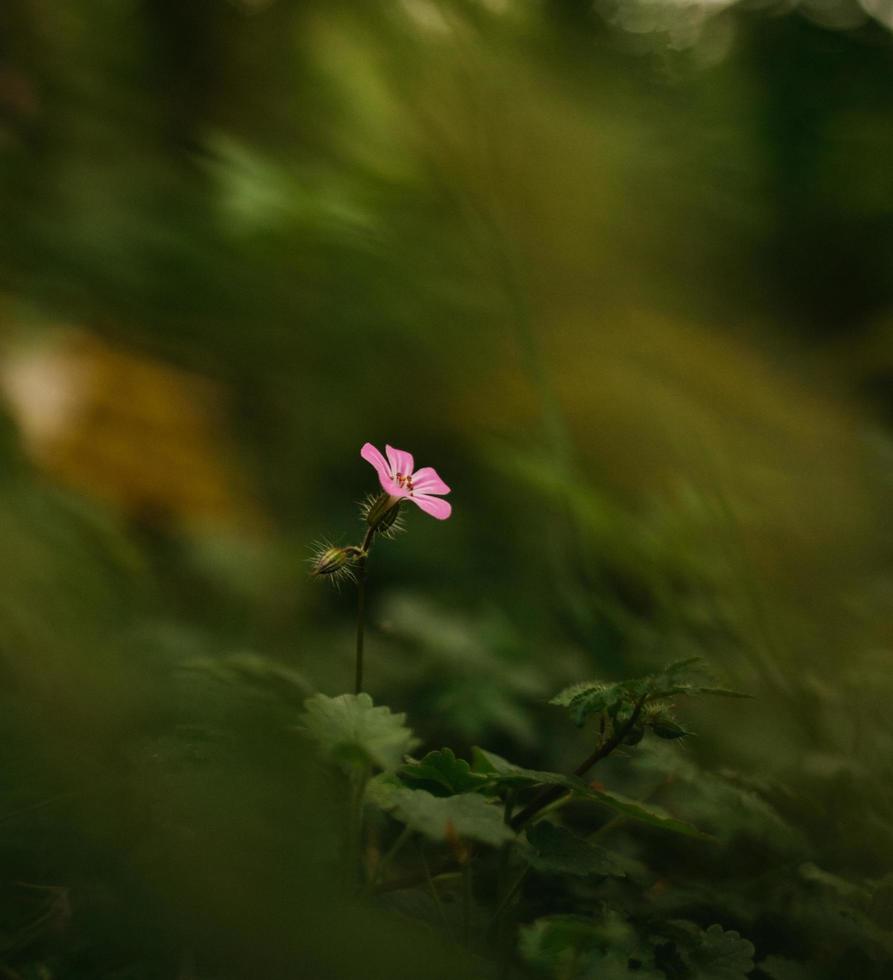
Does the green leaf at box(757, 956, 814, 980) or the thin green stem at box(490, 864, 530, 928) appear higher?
the thin green stem at box(490, 864, 530, 928)

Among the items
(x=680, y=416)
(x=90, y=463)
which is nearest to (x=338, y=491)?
(x=90, y=463)

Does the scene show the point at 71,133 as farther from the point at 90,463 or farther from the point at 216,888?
the point at 216,888

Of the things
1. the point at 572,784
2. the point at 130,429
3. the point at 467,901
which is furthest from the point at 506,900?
the point at 130,429

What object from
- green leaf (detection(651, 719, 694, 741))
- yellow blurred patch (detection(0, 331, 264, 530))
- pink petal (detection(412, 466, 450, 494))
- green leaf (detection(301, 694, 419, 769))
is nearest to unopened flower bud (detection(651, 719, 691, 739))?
green leaf (detection(651, 719, 694, 741))

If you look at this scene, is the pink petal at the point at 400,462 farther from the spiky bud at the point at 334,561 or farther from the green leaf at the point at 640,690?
the green leaf at the point at 640,690

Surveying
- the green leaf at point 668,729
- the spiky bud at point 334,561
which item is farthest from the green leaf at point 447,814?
the spiky bud at point 334,561

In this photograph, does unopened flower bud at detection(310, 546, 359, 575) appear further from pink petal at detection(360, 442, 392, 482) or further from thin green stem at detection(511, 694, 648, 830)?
thin green stem at detection(511, 694, 648, 830)

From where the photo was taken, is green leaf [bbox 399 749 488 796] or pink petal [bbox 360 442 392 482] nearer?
green leaf [bbox 399 749 488 796]
